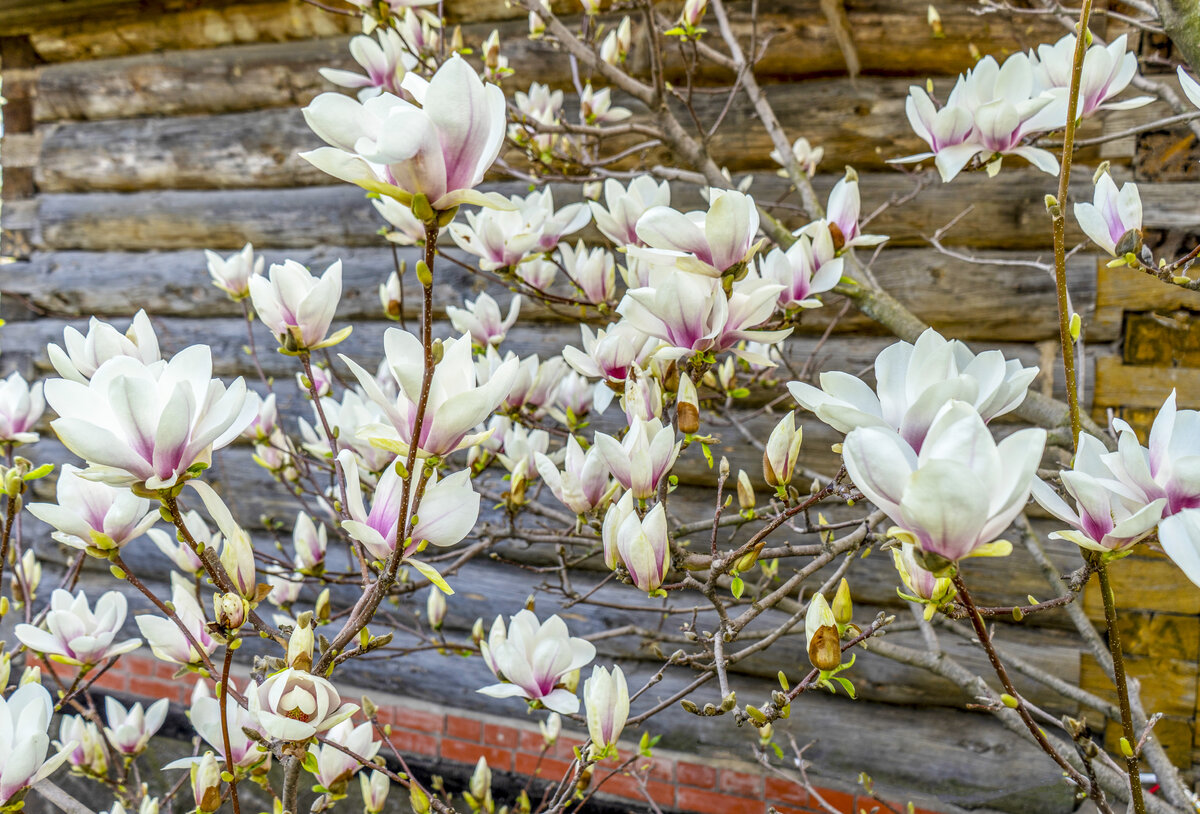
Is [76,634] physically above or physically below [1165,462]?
below

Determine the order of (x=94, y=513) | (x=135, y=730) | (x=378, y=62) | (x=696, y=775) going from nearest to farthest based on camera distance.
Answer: (x=94, y=513), (x=135, y=730), (x=378, y=62), (x=696, y=775)

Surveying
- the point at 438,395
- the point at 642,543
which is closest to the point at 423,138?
the point at 438,395

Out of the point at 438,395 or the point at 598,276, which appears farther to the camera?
the point at 598,276

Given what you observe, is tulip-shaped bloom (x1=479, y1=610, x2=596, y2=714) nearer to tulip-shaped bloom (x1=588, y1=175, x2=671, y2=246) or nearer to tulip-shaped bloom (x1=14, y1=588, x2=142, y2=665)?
tulip-shaped bloom (x1=14, y1=588, x2=142, y2=665)

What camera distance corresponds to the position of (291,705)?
53cm

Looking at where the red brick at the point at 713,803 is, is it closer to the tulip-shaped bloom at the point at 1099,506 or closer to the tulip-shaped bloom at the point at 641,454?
the tulip-shaped bloom at the point at 641,454

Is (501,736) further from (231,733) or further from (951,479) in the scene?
(951,479)

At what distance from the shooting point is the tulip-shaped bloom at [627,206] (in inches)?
38.1

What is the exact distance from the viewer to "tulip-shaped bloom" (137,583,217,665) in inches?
27.8

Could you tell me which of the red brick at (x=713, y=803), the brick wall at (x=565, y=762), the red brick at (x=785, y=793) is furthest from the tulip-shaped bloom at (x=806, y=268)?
the red brick at (x=713, y=803)

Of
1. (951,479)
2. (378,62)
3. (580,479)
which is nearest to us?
(951,479)

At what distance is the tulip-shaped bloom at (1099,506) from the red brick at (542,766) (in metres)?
1.97

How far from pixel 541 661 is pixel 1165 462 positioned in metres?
0.60

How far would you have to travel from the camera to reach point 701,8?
1.34 metres
